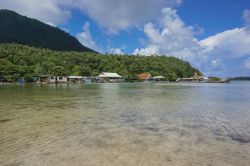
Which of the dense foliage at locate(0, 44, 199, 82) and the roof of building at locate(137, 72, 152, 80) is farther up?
the dense foliage at locate(0, 44, 199, 82)

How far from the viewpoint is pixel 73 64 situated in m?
107

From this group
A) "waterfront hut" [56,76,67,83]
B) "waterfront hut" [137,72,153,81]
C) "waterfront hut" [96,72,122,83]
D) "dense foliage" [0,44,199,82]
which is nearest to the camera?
"dense foliage" [0,44,199,82]

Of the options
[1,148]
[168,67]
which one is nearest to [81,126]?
[1,148]

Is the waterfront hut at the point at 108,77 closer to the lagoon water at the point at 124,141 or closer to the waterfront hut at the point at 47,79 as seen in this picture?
the waterfront hut at the point at 47,79

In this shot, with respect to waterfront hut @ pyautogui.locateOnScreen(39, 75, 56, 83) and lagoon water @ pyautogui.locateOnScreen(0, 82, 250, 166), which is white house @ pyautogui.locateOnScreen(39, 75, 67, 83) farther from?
lagoon water @ pyautogui.locateOnScreen(0, 82, 250, 166)

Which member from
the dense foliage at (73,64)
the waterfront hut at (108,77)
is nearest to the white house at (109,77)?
the waterfront hut at (108,77)

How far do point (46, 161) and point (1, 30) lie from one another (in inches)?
8186

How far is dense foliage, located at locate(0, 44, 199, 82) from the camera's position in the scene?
78338 mm

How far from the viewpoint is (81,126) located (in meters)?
11.9

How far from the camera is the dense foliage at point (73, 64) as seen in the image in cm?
7834

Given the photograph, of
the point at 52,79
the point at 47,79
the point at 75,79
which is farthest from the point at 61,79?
the point at 75,79

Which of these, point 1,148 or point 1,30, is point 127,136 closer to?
point 1,148

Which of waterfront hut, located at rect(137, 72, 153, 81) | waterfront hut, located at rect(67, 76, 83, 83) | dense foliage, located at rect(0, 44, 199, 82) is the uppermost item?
dense foliage, located at rect(0, 44, 199, 82)

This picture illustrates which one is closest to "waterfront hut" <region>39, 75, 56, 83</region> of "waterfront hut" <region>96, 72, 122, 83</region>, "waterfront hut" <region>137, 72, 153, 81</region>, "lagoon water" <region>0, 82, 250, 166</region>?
"waterfront hut" <region>96, 72, 122, 83</region>
